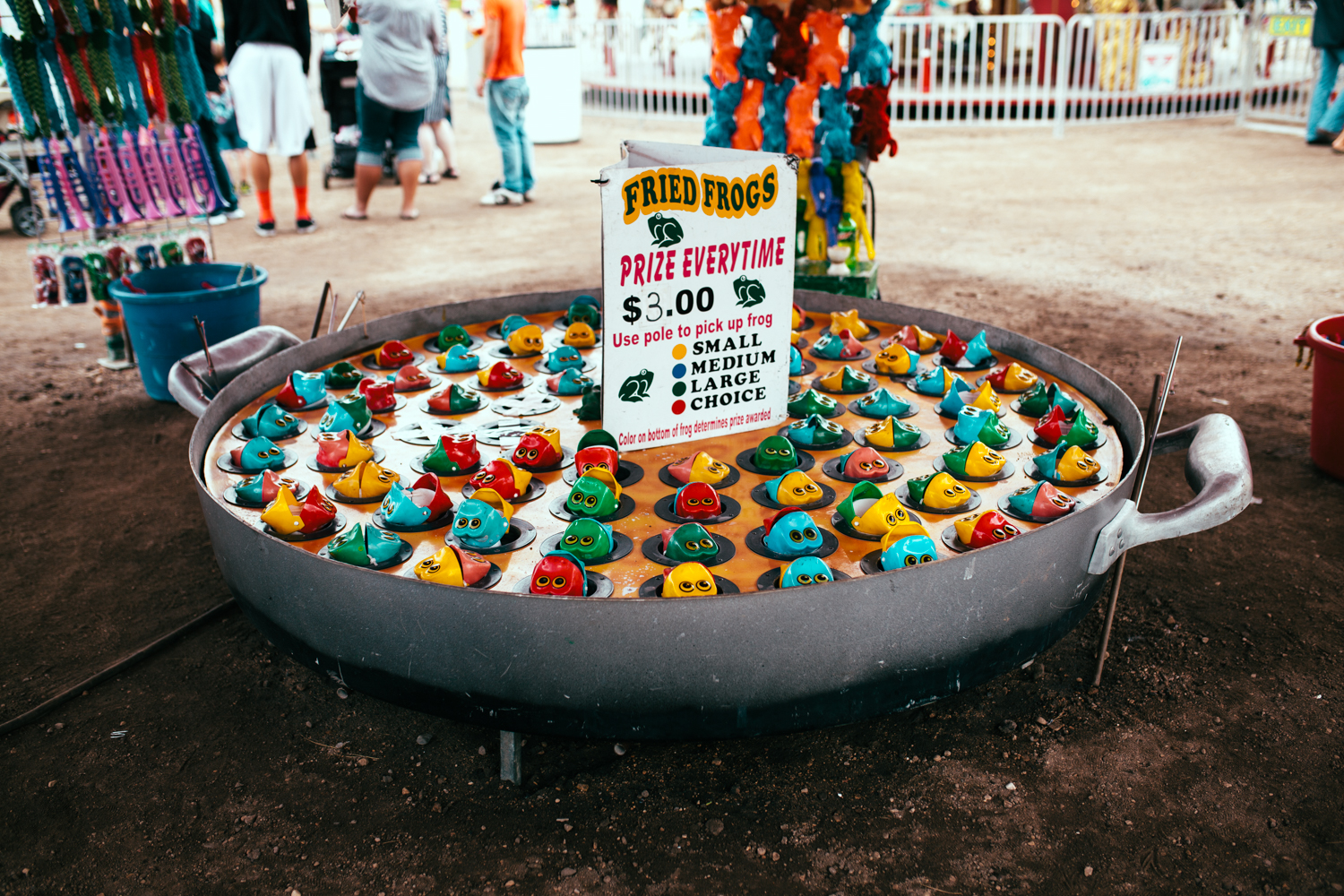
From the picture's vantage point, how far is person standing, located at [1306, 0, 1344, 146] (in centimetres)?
839

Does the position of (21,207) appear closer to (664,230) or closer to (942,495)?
(664,230)

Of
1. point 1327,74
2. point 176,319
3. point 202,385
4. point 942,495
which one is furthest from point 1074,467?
point 1327,74

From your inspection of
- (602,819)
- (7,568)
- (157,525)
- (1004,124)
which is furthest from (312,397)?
(1004,124)

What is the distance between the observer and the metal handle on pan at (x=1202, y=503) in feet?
6.49

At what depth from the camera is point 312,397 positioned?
2896mm

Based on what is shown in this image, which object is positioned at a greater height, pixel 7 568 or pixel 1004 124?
pixel 1004 124

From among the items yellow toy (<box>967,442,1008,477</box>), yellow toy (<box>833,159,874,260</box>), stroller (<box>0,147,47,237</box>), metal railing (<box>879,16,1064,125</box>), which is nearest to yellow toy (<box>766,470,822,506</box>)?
yellow toy (<box>967,442,1008,477</box>)

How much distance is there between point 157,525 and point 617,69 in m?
12.4

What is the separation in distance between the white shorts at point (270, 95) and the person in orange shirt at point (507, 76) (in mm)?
1460

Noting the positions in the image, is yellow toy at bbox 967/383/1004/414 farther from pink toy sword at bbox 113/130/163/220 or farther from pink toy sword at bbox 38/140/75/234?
pink toy sword at bbox 38/140/75/234

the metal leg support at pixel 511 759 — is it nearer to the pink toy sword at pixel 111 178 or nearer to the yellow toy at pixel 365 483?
the yellow toy at pixel 365 483

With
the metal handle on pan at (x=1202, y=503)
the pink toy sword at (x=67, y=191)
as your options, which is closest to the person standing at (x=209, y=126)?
the pink toy sword at (x=67, y=191)

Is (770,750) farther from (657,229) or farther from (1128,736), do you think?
(657,229)

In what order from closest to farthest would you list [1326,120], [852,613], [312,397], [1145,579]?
[852,613]
[1145,579]
[312,397]
[1326,120]
